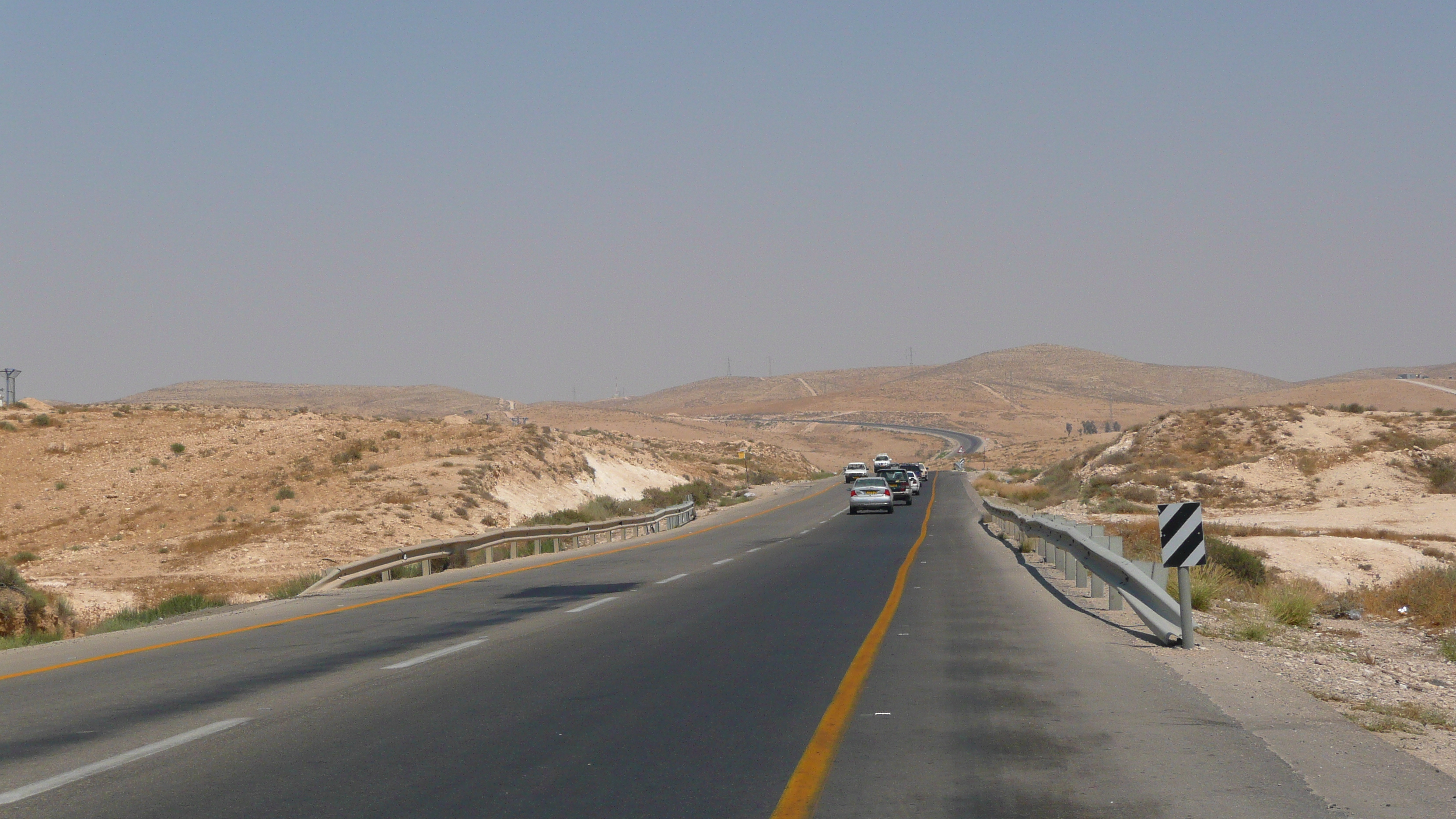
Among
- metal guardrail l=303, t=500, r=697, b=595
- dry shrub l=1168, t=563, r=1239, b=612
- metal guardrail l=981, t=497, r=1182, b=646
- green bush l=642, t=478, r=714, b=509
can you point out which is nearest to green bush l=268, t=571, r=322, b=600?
metal guardrail l=303, t=500, r=697, b=595

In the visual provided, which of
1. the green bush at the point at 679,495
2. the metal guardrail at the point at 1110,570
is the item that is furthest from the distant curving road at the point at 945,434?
the metal guardrail at the point at 1110,570

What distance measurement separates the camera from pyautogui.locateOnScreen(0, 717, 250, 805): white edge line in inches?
239

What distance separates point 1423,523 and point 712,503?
34202mm

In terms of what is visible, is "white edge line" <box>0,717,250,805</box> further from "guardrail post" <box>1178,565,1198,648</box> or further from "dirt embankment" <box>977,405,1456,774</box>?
"guardrail post" <box>1178,565,1198,648</box>

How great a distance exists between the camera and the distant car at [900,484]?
57.0 metres

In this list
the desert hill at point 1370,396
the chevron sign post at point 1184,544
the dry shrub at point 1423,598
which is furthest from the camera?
the desert hill at point 1370,396

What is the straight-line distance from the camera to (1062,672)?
10180 mm

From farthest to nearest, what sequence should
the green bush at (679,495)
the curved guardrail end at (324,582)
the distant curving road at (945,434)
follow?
the distant curving road at (945,434)
the green bush at (679,495)
the curved guardrail end at (324,582)

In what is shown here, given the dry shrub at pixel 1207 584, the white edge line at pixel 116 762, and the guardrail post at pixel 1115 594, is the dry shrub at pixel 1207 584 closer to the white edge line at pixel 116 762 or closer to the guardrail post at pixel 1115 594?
the guardrail post at pixel 1115 594

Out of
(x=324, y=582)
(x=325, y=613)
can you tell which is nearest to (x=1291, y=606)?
(x=325, y=613)

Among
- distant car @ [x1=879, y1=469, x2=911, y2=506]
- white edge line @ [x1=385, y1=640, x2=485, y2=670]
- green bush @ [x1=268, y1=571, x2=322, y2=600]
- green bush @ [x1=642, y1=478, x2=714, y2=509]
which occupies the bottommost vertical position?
green bush @ [x1=642, y1=478, x2=714, y2=509]

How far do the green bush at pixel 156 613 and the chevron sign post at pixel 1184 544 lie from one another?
12.6 meters

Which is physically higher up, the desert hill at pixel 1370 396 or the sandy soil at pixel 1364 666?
the desert hill at pixel 1370 396

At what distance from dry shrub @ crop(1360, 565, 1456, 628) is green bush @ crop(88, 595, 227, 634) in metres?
18.2
